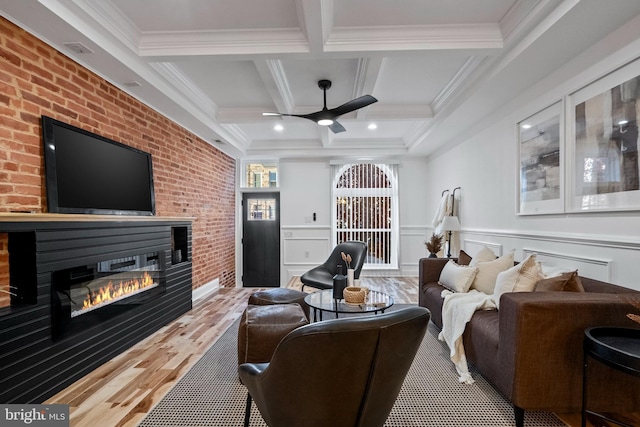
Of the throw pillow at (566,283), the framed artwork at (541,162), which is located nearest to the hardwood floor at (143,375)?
the throw pillow at (566,283)

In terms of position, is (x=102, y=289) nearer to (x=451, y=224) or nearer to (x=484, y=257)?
(x=484, y=257)

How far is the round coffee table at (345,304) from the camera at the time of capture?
98.5 inches

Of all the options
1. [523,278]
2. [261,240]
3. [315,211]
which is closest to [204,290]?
[261,240]

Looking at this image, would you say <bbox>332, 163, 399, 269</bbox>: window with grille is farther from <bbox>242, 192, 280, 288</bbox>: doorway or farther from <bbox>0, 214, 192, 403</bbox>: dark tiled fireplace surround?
<bbox>0, 214, 192, 403</bbox>: dark tiled fireplace surround

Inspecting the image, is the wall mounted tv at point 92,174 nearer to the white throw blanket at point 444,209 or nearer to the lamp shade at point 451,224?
the lamp shade at point 451,224

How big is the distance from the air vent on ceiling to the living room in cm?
12

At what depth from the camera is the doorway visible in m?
6.11

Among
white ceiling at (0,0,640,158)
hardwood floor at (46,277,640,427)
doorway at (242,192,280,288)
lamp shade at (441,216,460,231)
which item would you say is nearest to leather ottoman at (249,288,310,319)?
hardwood floor at (46,277,640,427)

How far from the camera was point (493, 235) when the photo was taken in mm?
3572

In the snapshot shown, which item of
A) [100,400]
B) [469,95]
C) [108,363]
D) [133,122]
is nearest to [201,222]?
[133,122]

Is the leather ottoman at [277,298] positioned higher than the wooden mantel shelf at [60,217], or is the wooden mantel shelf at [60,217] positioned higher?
the wooden mantel shelf at [60,217]

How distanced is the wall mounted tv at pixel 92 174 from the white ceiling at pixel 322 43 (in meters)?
0.60

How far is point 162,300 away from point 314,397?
2.72 meters

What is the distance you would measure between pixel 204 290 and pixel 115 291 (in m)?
1.89
